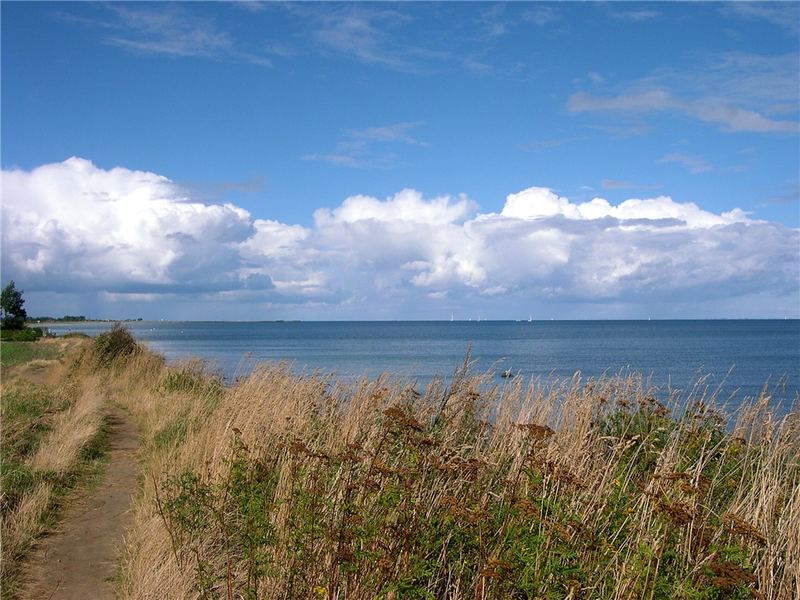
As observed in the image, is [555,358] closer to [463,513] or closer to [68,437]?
[68,437]

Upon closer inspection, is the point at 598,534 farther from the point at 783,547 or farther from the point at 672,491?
the point at 783,547

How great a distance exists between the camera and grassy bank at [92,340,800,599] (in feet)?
13.0

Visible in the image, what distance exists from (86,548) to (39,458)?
2.64 m

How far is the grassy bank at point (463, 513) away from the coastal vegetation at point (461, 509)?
23 millimetres

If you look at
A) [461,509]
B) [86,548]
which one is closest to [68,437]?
[86,548]

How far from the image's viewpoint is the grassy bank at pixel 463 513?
3.96m

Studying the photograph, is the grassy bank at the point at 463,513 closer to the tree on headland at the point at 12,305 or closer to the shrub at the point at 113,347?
the shrub at the point at 113,347

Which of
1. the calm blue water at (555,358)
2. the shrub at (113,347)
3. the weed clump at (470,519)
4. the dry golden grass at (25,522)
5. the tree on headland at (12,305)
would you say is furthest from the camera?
the tree on headland at (12,305)

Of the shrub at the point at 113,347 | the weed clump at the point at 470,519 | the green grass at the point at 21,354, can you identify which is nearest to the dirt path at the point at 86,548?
the weed clump at the point at 470,519

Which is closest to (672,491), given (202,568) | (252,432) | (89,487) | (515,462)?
(515,462)

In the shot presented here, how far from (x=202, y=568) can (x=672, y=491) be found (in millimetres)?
3253

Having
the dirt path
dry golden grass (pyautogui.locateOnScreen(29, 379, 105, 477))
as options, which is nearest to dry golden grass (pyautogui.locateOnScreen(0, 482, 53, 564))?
the dirt path

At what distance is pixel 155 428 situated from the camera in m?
11.3

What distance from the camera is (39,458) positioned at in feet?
28.3
